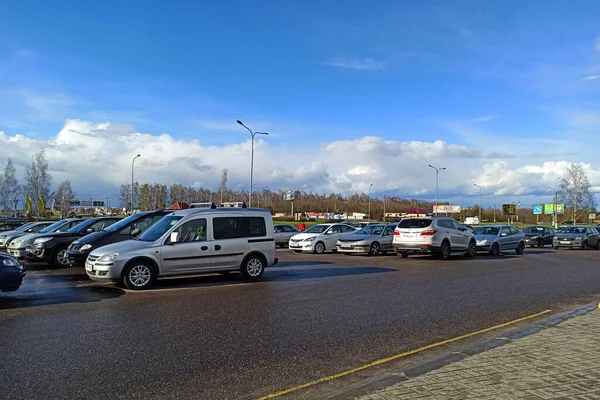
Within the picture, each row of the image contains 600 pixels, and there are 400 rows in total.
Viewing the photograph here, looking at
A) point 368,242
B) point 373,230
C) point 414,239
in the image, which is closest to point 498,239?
point 373,230

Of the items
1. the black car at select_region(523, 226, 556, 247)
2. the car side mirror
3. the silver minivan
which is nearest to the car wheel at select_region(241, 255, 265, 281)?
the silver minivan

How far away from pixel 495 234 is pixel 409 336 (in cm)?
1915

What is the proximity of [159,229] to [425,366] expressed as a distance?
28.3 ft

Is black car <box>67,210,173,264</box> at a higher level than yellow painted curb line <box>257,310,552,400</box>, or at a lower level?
higher

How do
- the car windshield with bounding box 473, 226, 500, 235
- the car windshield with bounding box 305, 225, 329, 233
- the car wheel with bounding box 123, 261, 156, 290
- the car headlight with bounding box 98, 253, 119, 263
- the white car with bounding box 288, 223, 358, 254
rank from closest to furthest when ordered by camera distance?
the car headlight with bounding box 98, 253, 119, 263 < the car wheel with bounding box 123, 261, 156, 290 < the white car with bounding box 288, 223, 358, 254 < the car windshield with bounding box 473, 226, 500, 235 < the car windshield with bounding box 305, 225, 329, 233

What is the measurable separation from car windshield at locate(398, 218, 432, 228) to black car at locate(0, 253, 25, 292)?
A: 14.7 meters

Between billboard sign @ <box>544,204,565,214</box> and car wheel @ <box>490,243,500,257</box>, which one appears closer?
car wheel @ <box>490,243,500,257</box>

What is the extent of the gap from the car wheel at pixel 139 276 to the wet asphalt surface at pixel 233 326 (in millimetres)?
267

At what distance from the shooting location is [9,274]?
945cm

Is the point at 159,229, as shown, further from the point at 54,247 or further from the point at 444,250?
the point at 444,250

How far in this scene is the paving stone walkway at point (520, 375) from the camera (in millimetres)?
4480

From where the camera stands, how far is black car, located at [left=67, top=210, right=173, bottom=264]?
13539mm

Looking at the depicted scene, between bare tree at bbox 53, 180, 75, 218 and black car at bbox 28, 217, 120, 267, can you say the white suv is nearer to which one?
black car at bbox 28, 217, 120, 267

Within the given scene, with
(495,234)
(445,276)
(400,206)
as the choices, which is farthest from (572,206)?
(445,276)
